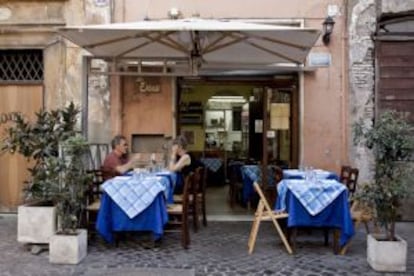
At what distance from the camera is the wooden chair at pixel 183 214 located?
7248 mm

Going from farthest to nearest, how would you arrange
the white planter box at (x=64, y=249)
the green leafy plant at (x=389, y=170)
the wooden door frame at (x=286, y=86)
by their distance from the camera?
the wooden door frame at (x=286, y=86) < the white planter box at (x=64, y=249) < the green leafy plant at (x=389, y=170)

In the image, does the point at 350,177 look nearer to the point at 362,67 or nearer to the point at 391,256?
the point at 362,67

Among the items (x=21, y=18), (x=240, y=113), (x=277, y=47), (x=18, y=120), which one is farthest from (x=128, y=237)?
(x=240, y=113)

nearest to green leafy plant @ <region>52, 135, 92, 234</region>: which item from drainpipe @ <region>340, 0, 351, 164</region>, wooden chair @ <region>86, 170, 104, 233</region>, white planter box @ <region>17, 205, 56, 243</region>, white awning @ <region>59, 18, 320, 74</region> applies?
white planter box @ <region>17, 205, 56, 243</region>

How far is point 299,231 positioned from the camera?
8.09m

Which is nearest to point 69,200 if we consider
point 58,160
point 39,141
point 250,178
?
point 58,160

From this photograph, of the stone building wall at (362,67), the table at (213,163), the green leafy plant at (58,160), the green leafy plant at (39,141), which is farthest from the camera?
the table at (213,163)

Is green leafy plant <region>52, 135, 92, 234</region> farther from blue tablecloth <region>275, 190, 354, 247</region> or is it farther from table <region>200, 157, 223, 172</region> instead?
table <region>200, 157, 223, 172</region>

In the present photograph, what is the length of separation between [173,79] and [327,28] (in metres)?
2.57

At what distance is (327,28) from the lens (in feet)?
30.5

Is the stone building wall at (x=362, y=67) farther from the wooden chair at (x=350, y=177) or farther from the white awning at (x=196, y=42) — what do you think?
the white awning at (x=196, y=42)

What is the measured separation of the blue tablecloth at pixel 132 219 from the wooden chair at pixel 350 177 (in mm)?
2680

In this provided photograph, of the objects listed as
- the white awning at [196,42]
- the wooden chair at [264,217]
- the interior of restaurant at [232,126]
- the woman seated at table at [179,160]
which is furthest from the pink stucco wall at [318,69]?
the wooden chair at [264,217]

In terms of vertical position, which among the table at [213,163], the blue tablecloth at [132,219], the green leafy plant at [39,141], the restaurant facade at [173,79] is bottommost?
the blue tablecloth at [132,219]
